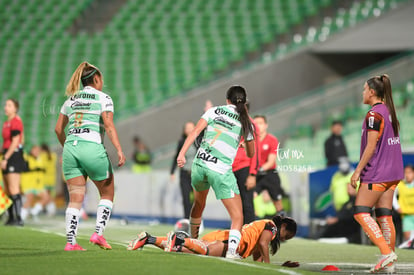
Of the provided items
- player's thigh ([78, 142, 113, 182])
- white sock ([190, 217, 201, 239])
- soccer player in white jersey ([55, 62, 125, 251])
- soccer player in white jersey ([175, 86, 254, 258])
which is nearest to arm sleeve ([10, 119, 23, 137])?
white sock ([190, 217, 201, 239])

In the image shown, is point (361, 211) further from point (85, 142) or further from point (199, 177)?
point (85, 142)

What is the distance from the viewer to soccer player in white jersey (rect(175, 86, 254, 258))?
1016 centimetres

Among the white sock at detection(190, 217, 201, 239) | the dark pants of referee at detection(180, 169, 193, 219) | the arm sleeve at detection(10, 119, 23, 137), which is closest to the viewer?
the white sock at detection(190, 217, 201, 239)

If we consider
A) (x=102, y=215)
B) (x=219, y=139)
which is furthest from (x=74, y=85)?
(x=219, y=139)

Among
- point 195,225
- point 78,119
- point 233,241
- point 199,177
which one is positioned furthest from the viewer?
point 195,225

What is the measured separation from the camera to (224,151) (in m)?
10.2

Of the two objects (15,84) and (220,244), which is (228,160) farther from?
(15,84)

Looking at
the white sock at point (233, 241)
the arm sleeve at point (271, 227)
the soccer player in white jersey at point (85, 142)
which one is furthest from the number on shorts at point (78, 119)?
the arm sleeve at point (271, 227)

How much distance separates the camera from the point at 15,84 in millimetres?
32500

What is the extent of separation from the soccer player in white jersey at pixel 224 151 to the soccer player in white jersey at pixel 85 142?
34.3 inches

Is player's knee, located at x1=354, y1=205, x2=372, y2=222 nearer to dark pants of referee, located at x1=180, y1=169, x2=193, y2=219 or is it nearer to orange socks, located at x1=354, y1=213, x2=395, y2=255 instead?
orange socks, located at x1=354, y1=213, x2=395, y2=255

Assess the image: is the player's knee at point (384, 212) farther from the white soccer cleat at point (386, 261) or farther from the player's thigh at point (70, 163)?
the player's thigh at point (70, 163)

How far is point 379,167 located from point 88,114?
3.21m

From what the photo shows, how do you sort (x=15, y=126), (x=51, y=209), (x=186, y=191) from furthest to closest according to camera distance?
(x=51, y=209) → (x=15, y=126) → (x=186, y=191)
